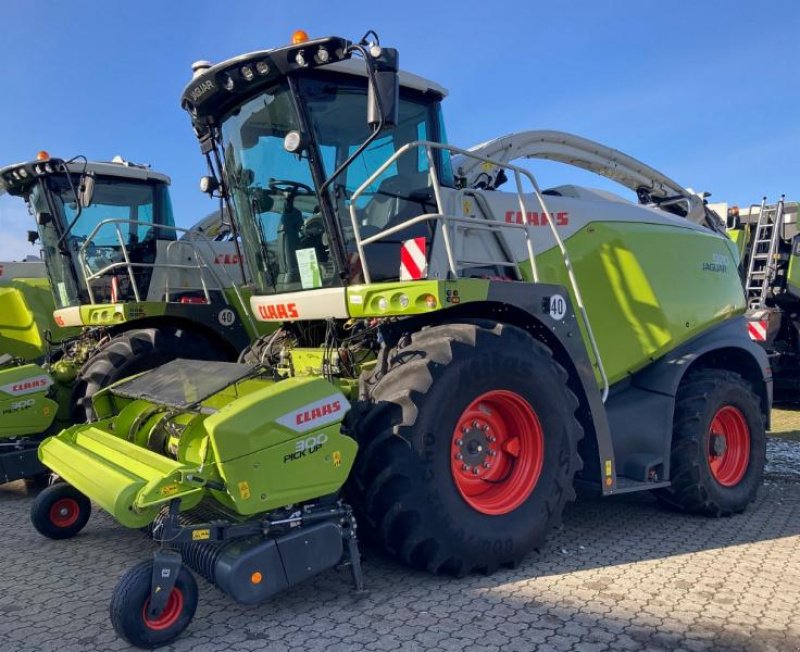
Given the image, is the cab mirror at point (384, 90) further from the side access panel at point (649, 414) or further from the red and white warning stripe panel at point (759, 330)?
the red and white warning stripe panel at point (759, 330)

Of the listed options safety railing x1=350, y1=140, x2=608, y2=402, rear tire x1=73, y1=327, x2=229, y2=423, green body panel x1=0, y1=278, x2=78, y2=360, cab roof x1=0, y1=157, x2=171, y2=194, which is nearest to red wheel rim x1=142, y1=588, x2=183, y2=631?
safety railing x1=350, y1=140, x2=608, y2=402

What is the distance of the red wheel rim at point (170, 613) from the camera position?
8.75 feet

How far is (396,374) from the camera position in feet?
10.9

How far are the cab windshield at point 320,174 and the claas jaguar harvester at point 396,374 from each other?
0.5 inches

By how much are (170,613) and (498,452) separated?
1.81 meters

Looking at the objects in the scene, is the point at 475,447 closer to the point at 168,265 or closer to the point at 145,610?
the point at 145,610

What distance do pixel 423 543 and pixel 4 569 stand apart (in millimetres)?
2326

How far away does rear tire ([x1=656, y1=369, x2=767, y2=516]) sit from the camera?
14.9 feet

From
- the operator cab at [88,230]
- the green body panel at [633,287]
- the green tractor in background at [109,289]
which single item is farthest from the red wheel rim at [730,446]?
the operator cab at [88,230]

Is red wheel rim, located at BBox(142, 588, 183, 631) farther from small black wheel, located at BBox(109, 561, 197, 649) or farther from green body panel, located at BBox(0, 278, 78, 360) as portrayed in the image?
green body panel, located at BBox(0, 278, 78, 360)

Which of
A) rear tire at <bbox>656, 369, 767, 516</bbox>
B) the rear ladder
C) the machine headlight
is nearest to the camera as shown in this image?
the machine headlight

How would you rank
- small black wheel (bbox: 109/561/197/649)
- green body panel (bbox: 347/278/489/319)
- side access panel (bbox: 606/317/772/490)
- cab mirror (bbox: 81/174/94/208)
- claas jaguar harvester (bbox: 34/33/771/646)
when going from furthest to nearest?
cab mirror (bbox: 81/174/94/208), side access panel (bbox: 606/317/772/490), green body panel (bbox: 347/278/489/319), claas jaguar harvester (bbox: 34/33/771/646), small black wheel (bbox: 109/561/197/649)

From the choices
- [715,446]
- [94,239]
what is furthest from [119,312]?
[715,446]

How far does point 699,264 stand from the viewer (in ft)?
17.3
